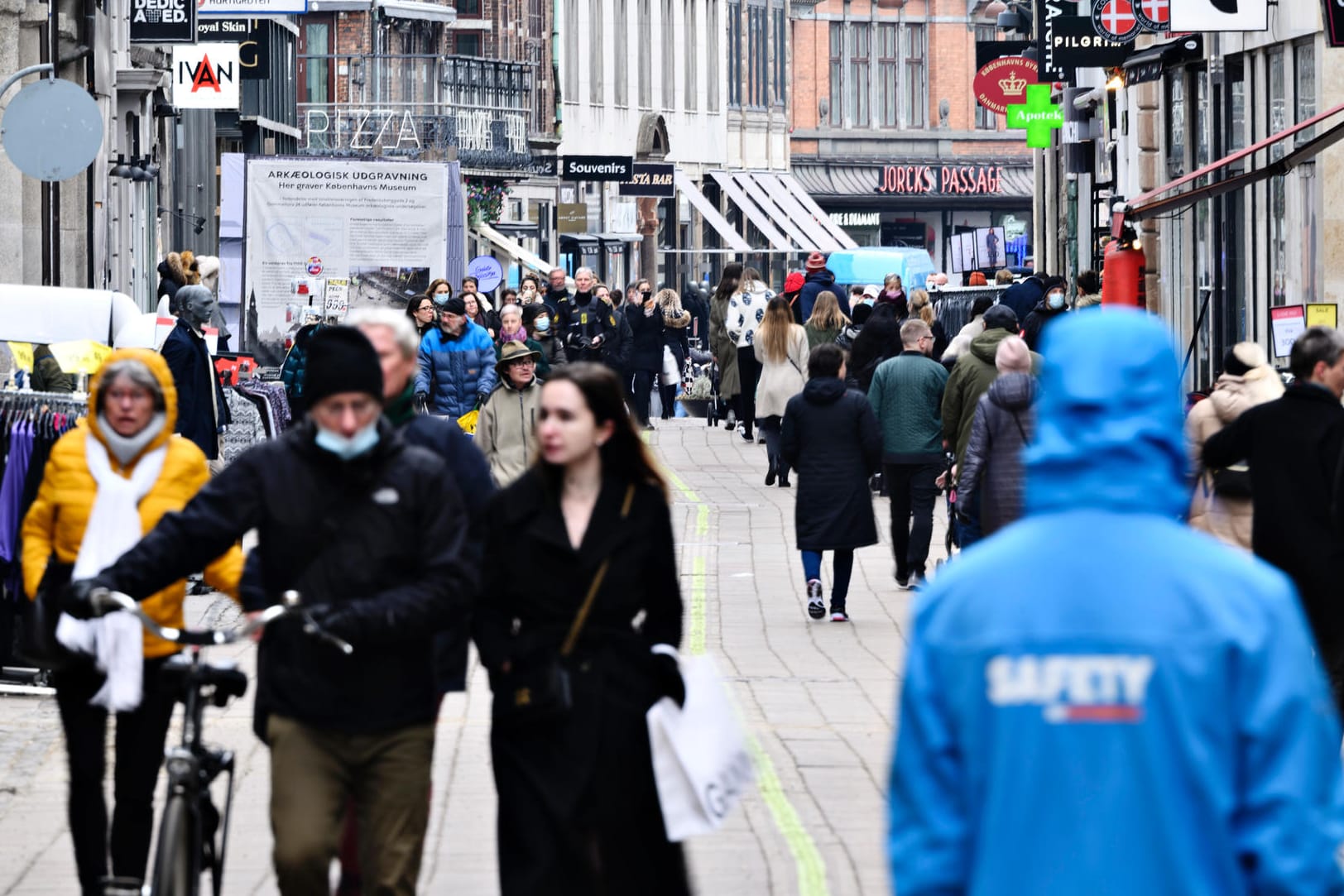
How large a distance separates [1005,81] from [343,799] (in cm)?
3182

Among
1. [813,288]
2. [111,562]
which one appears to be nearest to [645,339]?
[813,288]

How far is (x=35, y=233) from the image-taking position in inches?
960

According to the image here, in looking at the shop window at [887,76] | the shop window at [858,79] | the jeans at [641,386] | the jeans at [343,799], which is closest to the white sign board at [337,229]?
the jeans at [641,386]

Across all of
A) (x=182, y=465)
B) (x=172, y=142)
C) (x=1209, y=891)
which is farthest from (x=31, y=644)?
(x=172, y=142)

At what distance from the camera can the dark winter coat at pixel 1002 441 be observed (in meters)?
13.3

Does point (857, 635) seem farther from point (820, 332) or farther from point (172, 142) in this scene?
point (172, 142)

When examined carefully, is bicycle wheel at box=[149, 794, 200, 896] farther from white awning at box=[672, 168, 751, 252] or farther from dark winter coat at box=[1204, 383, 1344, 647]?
white awning at box=[672, 168, 751, 252]

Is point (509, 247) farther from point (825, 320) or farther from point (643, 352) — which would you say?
point (825, 320)

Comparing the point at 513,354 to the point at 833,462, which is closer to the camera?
the point at 513,354

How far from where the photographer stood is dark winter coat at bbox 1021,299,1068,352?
888 inches

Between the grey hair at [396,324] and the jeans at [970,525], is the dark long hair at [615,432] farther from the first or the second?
the jeans at [970,525]

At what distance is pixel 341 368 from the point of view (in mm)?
5906

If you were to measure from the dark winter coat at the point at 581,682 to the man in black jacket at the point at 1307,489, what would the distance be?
363 centimetres

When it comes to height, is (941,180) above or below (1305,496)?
above
